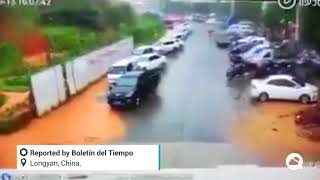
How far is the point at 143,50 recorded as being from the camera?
50.4 inches

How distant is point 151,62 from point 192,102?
127mm

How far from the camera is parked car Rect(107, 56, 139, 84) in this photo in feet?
4.16

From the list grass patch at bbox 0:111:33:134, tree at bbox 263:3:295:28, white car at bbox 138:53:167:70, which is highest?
tree at bbox 263:3:295:28

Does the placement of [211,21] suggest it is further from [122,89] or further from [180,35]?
[122,89]

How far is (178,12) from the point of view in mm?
1267

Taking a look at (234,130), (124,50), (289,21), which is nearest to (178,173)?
(234,130)

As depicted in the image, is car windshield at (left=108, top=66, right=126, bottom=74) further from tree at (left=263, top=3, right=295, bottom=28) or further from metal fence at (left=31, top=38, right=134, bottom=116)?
tree at (left=263, top=3, right=295, bottom=28)

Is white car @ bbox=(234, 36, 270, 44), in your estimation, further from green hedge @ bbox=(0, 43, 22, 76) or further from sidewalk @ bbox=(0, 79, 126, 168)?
green hedge @ bbox=(0, 43, 22, 76)

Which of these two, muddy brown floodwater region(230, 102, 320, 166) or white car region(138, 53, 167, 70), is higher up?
white car region(138, 53, 167, 70)

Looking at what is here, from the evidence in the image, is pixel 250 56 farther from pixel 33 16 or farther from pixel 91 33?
pixel 33 16

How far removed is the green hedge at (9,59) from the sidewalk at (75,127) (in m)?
0.12

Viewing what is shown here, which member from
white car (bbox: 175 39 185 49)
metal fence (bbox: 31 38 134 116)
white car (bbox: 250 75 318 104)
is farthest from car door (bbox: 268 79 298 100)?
metal fence (bbox: 31 38 134 116)

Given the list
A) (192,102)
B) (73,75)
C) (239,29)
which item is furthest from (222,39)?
(73,75)

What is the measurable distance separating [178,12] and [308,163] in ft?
1.47
